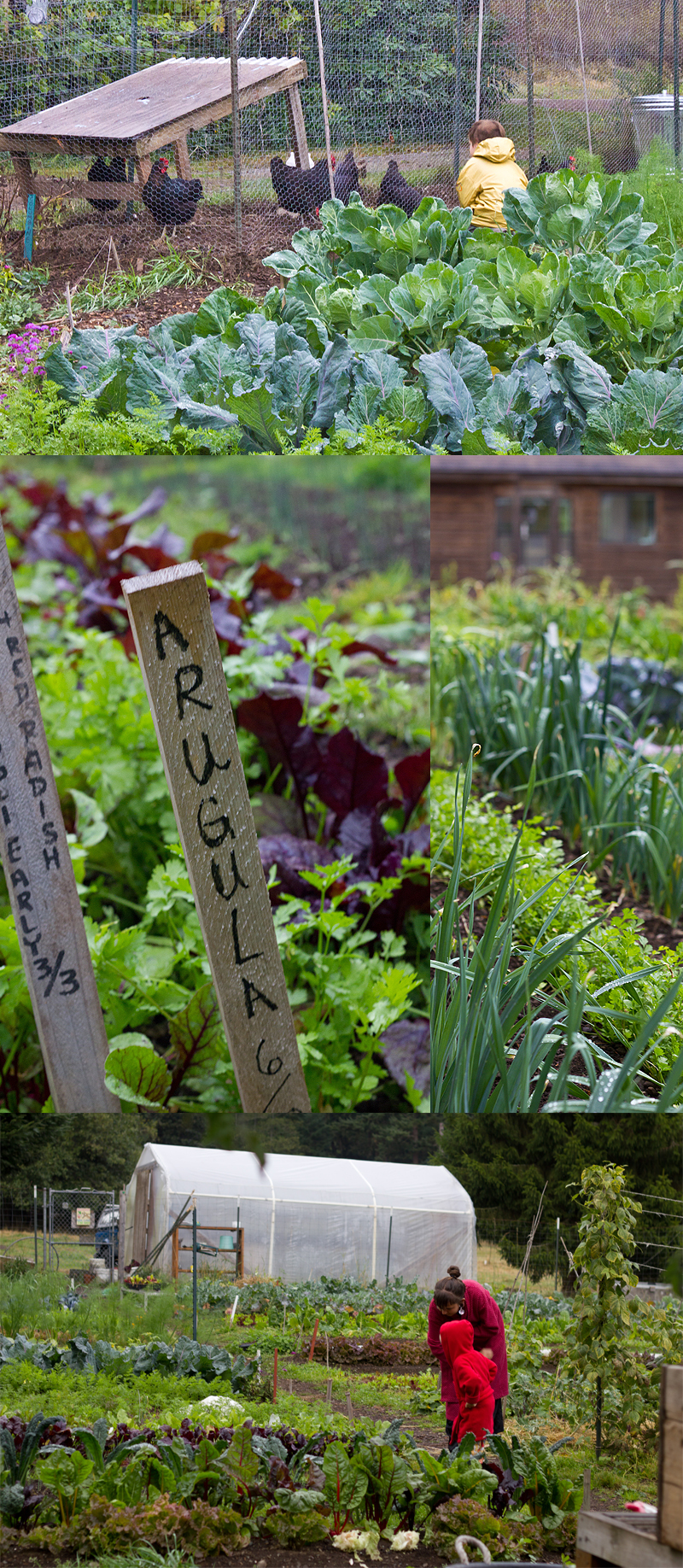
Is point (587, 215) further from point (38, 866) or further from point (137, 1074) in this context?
point (137, 1074)

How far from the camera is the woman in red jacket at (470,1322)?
6.29 ft

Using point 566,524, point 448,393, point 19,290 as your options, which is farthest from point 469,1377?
point 566,524

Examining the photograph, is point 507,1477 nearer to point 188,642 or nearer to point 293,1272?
point 293,1272

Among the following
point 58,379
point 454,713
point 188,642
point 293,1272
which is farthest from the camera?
point 454,713

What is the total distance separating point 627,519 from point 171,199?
616 centimetres

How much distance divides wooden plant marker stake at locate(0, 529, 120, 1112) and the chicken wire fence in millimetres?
2789

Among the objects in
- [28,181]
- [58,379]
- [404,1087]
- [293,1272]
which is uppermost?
[28,181]

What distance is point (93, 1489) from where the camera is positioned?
176cm

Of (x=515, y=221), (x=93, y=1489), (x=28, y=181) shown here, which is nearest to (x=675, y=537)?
(x=515, y=221)

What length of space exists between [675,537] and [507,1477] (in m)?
7.11

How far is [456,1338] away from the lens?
1909 millimetres

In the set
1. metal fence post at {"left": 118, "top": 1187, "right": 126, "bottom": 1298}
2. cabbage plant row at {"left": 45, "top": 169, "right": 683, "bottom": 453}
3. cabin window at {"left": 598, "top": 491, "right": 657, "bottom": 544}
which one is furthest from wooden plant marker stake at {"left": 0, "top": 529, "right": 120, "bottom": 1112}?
cabin window at {"left": 598, "top": 491, "right": 657, "bottom": 544}

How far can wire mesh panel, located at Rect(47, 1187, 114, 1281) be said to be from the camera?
1.97 m

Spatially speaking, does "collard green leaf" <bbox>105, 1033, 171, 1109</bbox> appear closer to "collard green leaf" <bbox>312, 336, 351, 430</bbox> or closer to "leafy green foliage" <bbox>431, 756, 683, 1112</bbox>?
"leafy green foliage" <bbox>431, 756, 683, 1112</bbox>
